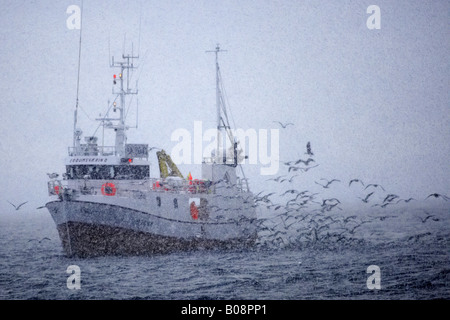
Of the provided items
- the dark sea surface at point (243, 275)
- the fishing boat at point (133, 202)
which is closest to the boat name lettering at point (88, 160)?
the fishing boat at point (133, 202)

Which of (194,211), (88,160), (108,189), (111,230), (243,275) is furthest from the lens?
(194,211)

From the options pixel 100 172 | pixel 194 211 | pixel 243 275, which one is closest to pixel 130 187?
pixel 100 172

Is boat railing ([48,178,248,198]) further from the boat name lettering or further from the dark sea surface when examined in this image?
the dark sea surface

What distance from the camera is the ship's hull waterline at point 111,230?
76.8ft

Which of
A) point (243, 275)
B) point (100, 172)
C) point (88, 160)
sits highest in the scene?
point (88, 160)

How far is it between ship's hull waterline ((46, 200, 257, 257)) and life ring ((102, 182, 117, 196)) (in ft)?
2.55

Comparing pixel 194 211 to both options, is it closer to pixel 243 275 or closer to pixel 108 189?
pixel 108 189

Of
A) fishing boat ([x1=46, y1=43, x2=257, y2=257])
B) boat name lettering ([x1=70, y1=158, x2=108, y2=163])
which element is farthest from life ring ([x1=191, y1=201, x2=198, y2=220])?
boat name lettering ([x1=70, y1=158, x2=108, y2=163])

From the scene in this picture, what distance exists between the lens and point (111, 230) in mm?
23844

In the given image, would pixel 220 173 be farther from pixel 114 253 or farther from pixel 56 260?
A: pixel 56 260

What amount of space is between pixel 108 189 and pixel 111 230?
6.85ft

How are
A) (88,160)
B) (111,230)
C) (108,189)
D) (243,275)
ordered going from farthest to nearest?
(88,160) < (108,189) < (111,230) < (243,275)
